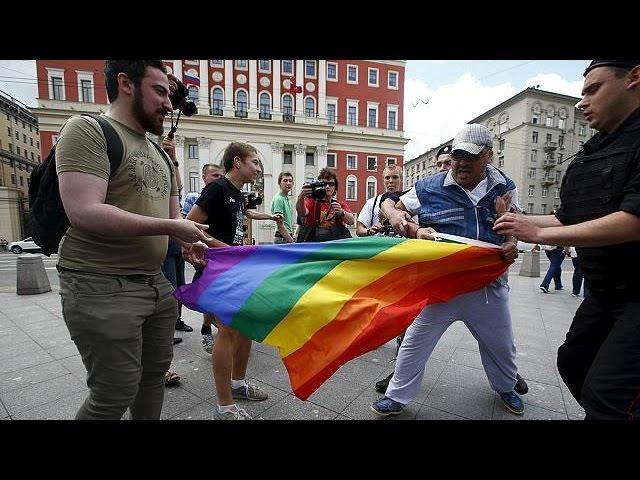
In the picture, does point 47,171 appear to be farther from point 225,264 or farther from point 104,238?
point 225,264

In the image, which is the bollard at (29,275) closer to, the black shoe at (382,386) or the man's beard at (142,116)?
the man's beard at (142,116)

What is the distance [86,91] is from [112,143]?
4229 cm

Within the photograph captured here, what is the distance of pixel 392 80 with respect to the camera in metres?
42.4

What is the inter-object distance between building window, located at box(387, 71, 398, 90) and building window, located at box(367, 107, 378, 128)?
393 centimetres

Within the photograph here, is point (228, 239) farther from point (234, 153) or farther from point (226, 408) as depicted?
point (226, 408)

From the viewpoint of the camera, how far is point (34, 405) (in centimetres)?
257

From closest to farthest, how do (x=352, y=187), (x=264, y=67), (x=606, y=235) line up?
(x=606, y=235)
(x=264, y=67)
(x=352, y=187)

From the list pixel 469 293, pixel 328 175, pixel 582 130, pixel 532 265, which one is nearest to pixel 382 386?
pixel 469 293

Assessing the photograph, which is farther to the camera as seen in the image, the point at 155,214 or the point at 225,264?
the point at 225,264

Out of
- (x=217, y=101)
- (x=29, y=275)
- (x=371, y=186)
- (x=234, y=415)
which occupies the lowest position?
(x=234, y=415)

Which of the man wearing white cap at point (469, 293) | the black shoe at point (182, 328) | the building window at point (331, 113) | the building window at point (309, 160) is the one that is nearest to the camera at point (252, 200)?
the man wearing white cap at point (469, 293)

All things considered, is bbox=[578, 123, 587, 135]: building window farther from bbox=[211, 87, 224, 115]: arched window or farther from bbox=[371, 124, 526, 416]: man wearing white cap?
bbox=[371, 124, 526, 416]: man wearing white cap
